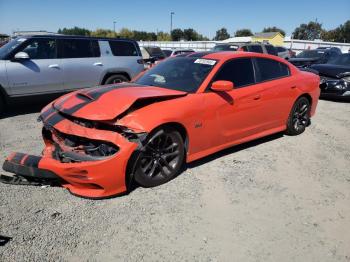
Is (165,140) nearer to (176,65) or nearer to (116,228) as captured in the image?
(116,228)

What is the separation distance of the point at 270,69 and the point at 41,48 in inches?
202

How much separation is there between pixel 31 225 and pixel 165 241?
1.30m

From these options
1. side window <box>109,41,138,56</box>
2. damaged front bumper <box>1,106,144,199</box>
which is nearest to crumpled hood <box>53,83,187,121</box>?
damaged front bumper <box>1,106,144,199</box>

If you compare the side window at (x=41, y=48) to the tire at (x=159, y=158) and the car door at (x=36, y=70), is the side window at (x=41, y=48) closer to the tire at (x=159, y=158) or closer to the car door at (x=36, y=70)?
the car door at (x=36, y=70)

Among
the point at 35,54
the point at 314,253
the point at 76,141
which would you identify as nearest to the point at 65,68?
the point at 35,54

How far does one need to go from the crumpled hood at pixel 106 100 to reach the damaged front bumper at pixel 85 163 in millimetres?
170

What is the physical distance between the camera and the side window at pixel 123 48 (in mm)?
8766

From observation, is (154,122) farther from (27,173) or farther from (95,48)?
(95,48)

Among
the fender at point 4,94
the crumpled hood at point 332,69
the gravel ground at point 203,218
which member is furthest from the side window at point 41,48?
the crumpled hood at point 332,69

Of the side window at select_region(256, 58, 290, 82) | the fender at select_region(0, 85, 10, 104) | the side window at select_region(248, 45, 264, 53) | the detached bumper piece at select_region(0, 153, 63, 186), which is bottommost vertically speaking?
the detached bumper piece at select_region(0, 153, 63, 186)

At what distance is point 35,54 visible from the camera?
24.4 feet

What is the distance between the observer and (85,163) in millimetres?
3412

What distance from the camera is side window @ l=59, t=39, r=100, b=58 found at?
311 inches

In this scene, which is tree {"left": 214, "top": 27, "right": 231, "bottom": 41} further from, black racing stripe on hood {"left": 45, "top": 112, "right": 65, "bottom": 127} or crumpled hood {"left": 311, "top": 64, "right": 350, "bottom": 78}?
black racing stripe on hood {"left": 45, "top": 112, "right": 65, "bottom": 127}
